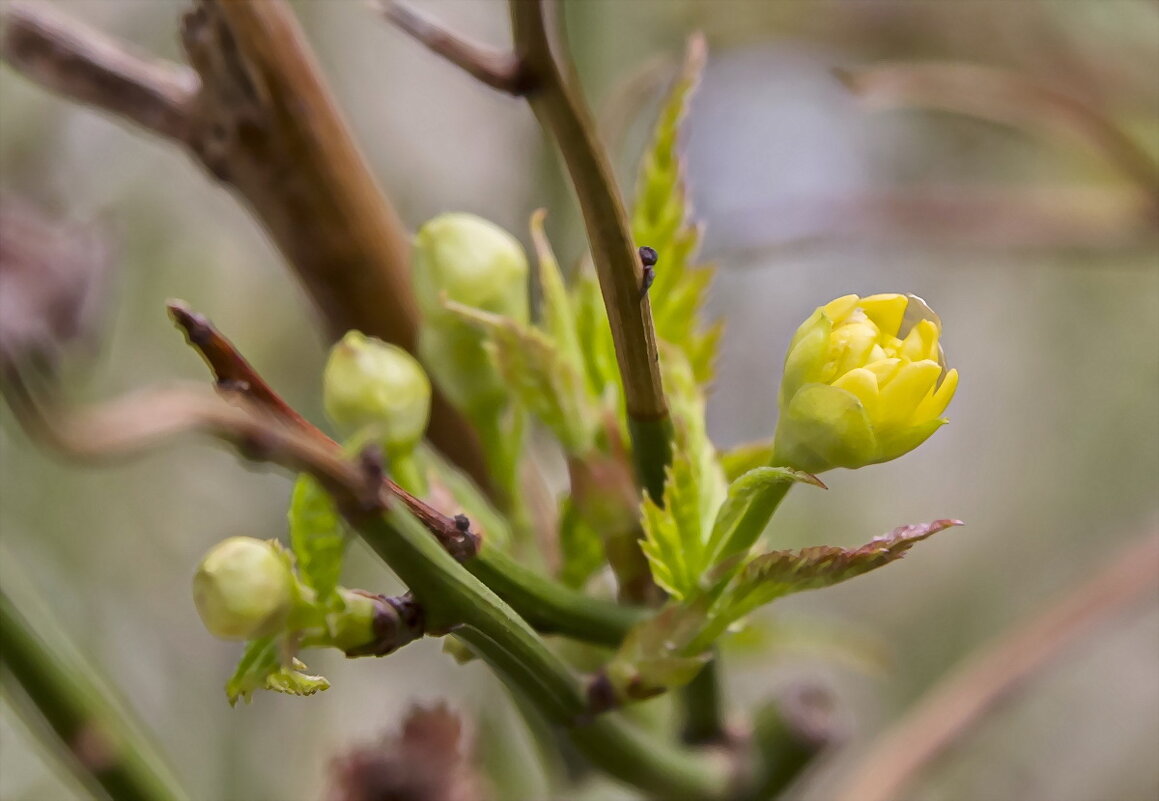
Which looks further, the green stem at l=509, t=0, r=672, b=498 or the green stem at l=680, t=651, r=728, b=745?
the green stem at l=680, t=651, r=728, b=745

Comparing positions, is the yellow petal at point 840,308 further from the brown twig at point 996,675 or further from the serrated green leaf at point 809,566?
the brown twig at point 996,675

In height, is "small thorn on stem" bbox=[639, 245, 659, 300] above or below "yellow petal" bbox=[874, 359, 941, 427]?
above

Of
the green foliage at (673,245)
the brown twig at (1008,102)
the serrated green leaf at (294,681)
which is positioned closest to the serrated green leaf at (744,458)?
the green foliage at (673,245)

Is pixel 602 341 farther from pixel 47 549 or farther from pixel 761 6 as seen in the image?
pixel 761 6

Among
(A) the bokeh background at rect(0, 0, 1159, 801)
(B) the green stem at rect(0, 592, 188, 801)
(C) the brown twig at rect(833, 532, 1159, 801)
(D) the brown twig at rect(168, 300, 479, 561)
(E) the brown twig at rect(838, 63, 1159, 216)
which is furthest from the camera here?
(A) the bokeh background at rect(0, 0, 1159, 801)

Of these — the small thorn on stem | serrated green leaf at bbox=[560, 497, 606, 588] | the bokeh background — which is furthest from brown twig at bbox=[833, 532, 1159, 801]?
the small thorn on stem

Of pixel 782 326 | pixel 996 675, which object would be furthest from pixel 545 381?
pixel 782 326

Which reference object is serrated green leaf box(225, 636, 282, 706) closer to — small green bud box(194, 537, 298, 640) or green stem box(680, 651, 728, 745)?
small green bud box(194, 537, 298, 640)
